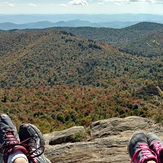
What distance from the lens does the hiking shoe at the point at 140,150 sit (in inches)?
117

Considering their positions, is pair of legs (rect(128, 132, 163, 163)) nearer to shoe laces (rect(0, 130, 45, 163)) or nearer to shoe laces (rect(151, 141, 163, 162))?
shoe laces (rect(151, 141, 163, 162))

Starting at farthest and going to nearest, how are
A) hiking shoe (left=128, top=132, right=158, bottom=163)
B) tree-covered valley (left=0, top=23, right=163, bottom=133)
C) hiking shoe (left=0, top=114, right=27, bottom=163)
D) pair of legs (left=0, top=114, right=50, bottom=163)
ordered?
tree-covered valley (left=0, top=23, right=163, bottom=133), hiking shoe (left=0, top=114, right=27, bottom=163), pair of legs (left=0, top=114, right=50, bottom=163), hiking shoe (left=128, top=132, right=158, bottom=163)

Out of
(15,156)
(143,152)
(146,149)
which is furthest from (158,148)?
Answer: (15,156)

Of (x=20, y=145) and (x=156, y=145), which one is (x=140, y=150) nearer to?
(x=156, y=145)

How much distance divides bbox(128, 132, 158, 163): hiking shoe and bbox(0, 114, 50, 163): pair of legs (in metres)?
1.35

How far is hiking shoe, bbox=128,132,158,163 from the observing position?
298cm

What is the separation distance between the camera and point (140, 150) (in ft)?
10.8

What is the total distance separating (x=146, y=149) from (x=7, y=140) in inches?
81.5

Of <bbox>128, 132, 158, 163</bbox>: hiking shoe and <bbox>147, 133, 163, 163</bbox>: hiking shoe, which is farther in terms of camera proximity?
<bbox>147, 133, 163, 163</bbox>: hiking shoe

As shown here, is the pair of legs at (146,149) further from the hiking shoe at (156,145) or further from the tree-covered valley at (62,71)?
the tree-covered valley at (62,71)

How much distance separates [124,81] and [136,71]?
18816mm

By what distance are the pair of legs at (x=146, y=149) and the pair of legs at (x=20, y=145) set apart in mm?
1359

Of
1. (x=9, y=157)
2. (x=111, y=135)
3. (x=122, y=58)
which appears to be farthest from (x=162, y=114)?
(x=122, y=58)

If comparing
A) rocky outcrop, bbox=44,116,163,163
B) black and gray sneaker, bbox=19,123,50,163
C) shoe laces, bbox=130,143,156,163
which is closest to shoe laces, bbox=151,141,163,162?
shoe laces, bbox=130,143,156,163
